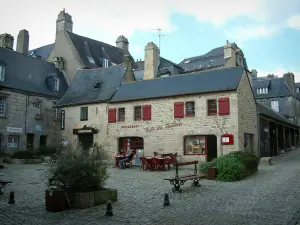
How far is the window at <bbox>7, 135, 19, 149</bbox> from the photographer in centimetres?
2641

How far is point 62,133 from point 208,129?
14.0m

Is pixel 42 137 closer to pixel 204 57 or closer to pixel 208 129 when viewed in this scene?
pixel 208 129

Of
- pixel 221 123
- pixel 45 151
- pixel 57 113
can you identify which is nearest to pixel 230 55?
pixel 221 123

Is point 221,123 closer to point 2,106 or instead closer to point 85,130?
point 85,130

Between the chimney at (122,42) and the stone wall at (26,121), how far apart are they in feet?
62.6

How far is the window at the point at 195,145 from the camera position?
824 inches

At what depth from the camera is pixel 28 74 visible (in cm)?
2978

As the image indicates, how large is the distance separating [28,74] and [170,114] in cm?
1556

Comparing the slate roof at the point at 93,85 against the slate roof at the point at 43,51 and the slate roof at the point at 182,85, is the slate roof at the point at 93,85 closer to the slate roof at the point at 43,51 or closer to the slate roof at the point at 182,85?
the slate roof at the point at 182,85

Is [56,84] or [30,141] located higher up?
[56,84]

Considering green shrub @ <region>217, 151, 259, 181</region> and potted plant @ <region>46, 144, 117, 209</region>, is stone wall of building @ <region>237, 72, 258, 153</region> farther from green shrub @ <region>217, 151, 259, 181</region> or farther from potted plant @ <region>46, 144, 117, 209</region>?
potted plant @ <region>46, 144, 117, 209</region>

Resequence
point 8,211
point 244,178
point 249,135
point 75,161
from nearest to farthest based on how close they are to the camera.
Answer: point 8,211 < point 75,161 < point 244,178 < point 249,135

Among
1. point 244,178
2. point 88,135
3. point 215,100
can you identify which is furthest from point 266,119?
point 88,135

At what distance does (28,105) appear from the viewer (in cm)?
2822
